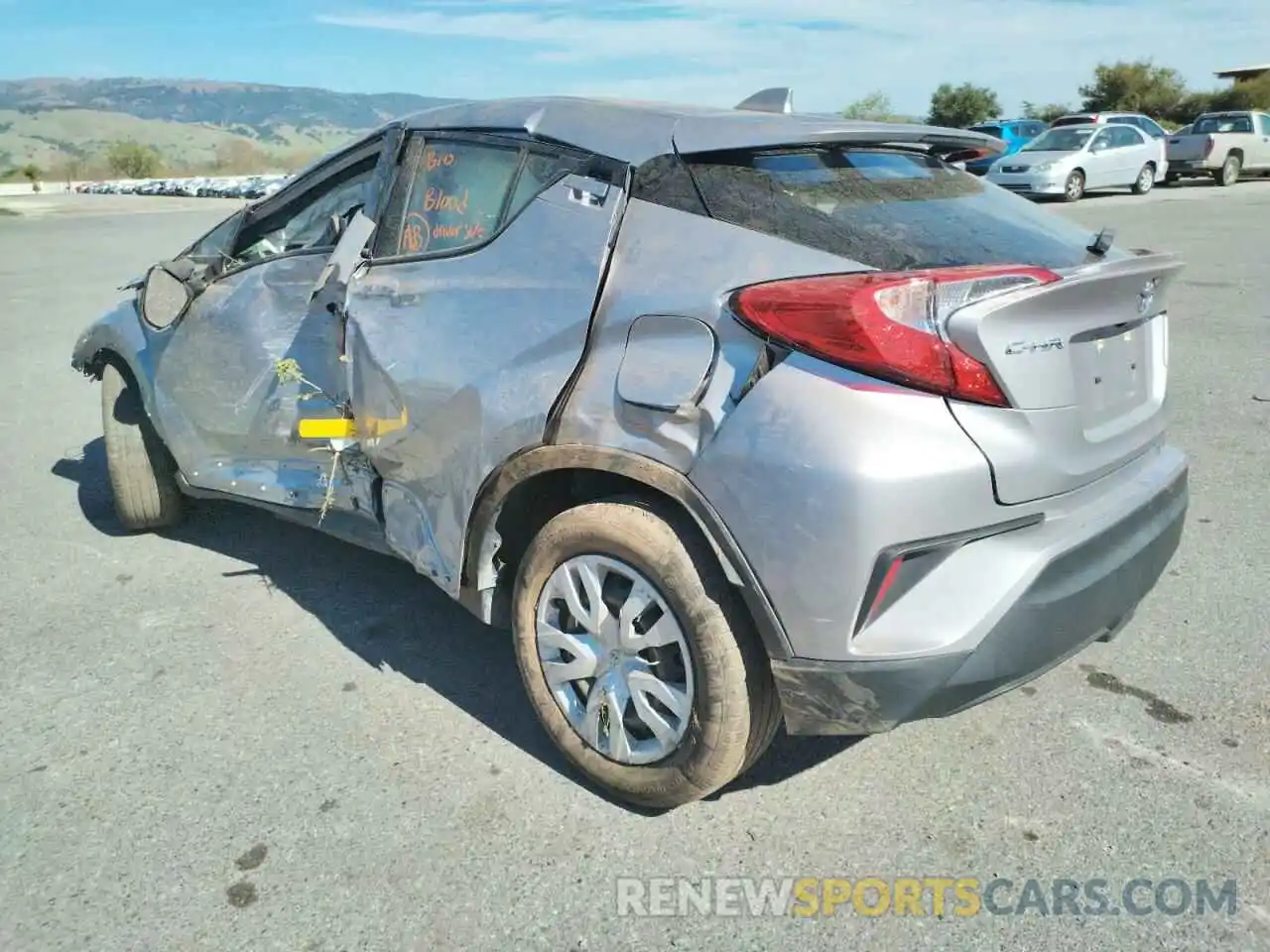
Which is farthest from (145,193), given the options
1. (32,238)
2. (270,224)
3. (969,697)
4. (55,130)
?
(55,130)

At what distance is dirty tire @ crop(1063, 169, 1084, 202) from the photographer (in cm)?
2109

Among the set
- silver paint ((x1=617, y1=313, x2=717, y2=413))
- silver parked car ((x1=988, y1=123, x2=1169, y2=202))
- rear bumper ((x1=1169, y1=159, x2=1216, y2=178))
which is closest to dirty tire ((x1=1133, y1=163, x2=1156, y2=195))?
silver parked car ((x1=988, y1=123, x2=1169, y2=202))

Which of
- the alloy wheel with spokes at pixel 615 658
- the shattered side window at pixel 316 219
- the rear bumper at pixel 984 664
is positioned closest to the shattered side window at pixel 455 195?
the shattered side window at pixel 316 219

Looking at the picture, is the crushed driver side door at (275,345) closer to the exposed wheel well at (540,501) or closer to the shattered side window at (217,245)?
the shattered side window at (217,245)

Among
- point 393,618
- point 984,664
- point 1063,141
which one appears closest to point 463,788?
point 393,618

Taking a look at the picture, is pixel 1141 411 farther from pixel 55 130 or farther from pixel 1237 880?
pixel 55 130

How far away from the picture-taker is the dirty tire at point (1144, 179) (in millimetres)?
22878

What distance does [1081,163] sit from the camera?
21219 mm

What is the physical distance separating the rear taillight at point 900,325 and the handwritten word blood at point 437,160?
4.89ft

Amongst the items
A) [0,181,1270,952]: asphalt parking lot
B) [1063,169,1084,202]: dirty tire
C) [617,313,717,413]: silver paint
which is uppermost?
[1063,169,1084,202]: dirty tire

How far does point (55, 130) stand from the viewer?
173m

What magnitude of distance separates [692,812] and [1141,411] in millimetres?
1584

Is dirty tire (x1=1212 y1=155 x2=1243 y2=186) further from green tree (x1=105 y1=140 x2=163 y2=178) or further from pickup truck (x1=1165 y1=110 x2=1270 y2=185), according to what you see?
green tree (x1=105 y1=140 x2=163 y2=178)

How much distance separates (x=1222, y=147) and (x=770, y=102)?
1096 inches
